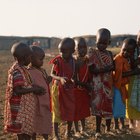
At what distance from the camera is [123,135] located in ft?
21.0

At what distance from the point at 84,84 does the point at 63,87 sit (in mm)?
340

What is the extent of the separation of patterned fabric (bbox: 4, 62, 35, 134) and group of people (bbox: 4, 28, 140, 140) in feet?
0.96

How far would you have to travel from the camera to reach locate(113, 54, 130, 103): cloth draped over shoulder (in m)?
6.33

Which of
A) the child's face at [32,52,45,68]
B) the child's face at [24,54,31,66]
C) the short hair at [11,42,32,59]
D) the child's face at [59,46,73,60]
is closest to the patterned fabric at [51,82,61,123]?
the child's face at [59,46,73,60]

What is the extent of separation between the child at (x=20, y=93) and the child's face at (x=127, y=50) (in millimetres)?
1831

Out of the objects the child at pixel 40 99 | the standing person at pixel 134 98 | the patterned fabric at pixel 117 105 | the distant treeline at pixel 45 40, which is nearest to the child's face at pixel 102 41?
the standing person at pixel 134 98

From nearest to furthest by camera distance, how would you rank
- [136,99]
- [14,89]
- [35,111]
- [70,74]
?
[14,89] → [35,111] → [70,74] → [136,99]

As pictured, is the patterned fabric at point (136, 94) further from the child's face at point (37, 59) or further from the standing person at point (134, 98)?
the child's face at point (37, 59)

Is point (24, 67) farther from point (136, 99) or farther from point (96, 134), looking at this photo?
point (136, 99)

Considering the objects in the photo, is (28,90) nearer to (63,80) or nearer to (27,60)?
(27,60)

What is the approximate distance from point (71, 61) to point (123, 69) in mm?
880

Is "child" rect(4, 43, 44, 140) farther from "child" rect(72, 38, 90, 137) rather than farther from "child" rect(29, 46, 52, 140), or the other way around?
"child" rect(72, 38, 90, 137)

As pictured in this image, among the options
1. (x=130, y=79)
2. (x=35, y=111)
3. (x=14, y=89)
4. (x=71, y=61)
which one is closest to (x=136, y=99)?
(x=130, y=79)

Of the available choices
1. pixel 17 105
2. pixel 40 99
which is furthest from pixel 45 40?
pixel 17 105
